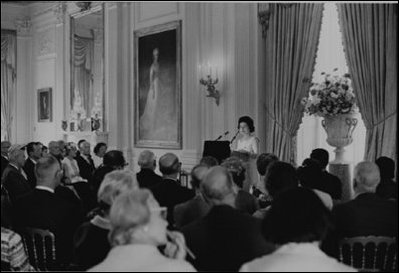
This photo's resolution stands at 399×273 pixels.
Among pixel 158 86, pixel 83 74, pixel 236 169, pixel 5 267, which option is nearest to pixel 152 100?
pixel 158 86

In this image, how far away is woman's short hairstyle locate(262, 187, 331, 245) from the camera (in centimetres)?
242

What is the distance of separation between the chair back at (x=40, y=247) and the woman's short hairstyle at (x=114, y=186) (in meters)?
0.64

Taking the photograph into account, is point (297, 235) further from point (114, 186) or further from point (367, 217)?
point (367, 217)

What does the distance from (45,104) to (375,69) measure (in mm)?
11476

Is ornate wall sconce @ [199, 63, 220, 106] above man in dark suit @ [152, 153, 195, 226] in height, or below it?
above

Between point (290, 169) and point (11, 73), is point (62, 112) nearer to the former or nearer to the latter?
point (11, 73)

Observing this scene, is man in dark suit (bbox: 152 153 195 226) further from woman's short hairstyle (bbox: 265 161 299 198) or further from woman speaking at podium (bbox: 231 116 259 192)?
woman speaking at podium (bbox: 231 116 259 192)

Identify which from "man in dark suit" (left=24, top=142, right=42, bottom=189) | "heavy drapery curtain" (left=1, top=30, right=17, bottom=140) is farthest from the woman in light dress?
"heavy drapery curtain" (left=1, top=30, right=17, bottom=140)

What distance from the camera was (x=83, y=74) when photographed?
616 inches

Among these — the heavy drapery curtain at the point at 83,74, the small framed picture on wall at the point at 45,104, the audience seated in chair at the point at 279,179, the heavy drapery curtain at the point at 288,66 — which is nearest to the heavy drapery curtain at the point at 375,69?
the heavy drapery curtain at the point at 288,66

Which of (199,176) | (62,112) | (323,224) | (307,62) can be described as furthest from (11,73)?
(323,224)

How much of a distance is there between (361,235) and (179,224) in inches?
49.8

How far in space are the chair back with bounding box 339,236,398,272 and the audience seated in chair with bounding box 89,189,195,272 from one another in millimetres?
1519

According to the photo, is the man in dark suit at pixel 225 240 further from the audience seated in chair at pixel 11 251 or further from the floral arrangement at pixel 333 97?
the floral arrangement at pixel 333 97
